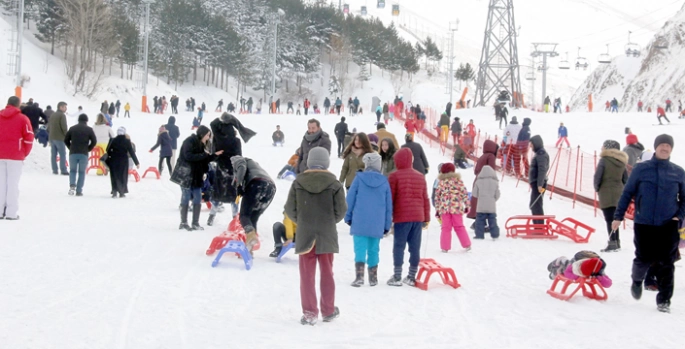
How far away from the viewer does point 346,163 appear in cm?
1138

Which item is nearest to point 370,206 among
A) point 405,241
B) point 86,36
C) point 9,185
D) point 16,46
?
point 405,241

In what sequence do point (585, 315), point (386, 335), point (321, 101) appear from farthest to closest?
point (321, 101), point (585, 315), point (386, 335)

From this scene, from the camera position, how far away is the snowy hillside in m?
72.1

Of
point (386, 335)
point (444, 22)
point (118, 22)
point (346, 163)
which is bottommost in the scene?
point (386, 335)

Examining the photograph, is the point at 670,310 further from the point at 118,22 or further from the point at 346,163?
the point at 118,22

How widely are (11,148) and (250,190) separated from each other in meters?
3.95

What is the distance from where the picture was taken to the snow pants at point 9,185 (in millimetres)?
10781

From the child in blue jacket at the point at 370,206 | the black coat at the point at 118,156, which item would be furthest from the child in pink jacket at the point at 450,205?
the black coat at the point at 118,156

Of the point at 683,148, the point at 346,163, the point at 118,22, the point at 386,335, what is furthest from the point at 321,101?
the point at 386,335

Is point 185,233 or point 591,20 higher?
point 591,20

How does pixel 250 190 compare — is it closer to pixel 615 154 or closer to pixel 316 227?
pixel 316 227

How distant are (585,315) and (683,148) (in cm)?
2442

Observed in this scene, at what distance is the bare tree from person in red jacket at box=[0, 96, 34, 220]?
48049 millimetres

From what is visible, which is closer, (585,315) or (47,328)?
(47,328)
